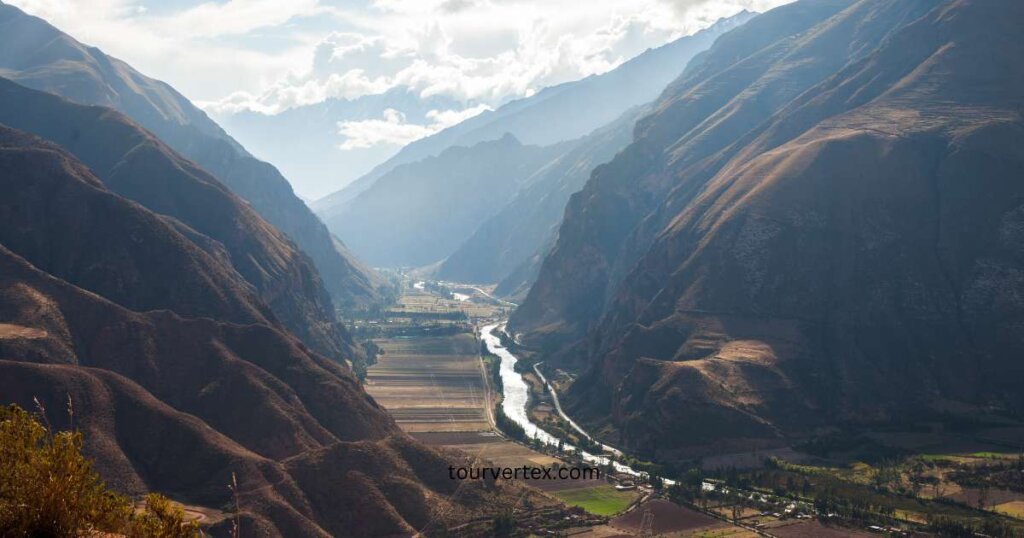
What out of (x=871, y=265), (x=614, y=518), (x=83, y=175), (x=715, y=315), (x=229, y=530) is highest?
(x=83, y=175)

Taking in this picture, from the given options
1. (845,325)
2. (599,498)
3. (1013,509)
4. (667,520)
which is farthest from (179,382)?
(845,325)

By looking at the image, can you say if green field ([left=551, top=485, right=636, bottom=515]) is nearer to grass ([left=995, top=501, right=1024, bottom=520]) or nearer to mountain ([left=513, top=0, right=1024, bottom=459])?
mountain ([left=513, top=0, right=1024, bottom=459])

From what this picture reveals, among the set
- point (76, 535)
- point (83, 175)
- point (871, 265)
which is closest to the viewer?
point (76, 535)

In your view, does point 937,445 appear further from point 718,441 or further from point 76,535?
point 76,535

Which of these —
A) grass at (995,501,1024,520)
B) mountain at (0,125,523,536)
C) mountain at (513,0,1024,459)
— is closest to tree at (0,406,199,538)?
mountain at (0,125,523,536)

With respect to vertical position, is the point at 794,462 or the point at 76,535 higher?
the point at 76,535

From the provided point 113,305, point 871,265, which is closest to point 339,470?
point 113,305
